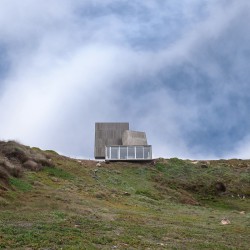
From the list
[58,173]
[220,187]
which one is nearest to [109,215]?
[58,173]

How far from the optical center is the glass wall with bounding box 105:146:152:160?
7169cm

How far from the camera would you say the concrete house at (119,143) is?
71875mm

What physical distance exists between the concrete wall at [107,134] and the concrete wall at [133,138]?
1.96m

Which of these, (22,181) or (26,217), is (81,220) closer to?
(26,217)

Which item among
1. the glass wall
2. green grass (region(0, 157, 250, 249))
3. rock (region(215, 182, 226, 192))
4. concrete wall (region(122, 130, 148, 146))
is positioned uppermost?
concrete wall (region(122, 130, 148, 146))

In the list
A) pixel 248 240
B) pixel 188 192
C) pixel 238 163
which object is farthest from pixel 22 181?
pixel 238 163

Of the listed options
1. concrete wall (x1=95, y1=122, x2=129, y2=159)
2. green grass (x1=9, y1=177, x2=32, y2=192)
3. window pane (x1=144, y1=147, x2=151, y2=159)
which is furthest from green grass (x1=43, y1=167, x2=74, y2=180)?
concrete wall (x1=95, y1=122, x2=129, y2=159)

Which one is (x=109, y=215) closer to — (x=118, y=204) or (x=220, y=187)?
(x=118, y=204)

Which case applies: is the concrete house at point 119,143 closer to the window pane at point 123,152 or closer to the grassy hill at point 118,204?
the window pane at point 123,152

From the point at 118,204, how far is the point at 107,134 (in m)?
45.0

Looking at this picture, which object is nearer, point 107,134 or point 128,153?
point 128,153

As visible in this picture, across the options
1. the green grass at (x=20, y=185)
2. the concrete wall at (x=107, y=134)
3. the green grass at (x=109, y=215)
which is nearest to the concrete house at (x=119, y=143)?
the concrete wall at (x=107, y=134)

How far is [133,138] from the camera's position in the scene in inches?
3061

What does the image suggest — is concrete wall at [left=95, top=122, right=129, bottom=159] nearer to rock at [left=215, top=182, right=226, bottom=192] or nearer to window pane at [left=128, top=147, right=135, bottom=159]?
window pane at [left=128, top=147, right=135, bottom=159]
